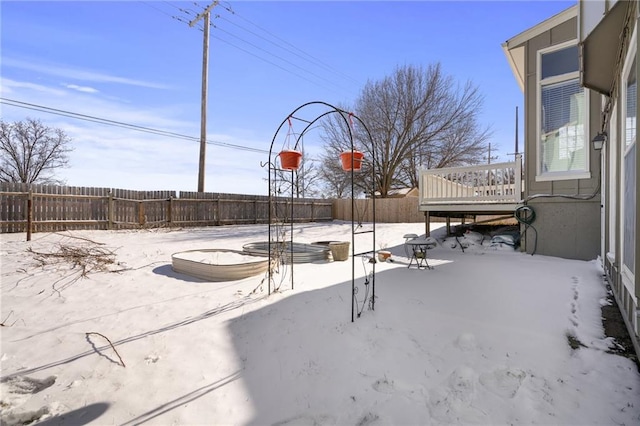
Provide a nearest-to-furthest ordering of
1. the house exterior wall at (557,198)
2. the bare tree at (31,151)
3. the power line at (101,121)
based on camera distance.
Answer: the house exterior wall at (557,198) → the power line at (101,121) → the bare tree at (31,151)

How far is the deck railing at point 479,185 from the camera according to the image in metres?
6.38

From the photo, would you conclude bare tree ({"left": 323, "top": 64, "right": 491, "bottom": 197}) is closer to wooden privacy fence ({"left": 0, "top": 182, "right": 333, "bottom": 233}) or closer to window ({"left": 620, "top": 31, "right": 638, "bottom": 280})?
wooden privacy fence ({"left": 0, "top": 182, "right": 333, "bottom": 233})

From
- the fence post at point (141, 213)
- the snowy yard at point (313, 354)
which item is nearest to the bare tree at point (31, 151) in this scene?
the fence post at point (141, 213)

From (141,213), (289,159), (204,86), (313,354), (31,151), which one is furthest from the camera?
(31,151)

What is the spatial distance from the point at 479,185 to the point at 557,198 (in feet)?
4.67

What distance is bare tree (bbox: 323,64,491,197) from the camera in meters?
18.1

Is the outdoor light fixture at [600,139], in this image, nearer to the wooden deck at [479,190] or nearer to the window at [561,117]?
the window at [561,117]

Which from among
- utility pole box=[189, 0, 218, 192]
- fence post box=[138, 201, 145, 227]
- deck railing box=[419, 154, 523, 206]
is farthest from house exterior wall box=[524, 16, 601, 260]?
fence post box=[138, 201, 145, 227]

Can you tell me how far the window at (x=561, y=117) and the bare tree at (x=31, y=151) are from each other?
2392 centimetres

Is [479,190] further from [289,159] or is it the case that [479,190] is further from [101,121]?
[101,121]

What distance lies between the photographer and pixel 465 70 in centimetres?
1752

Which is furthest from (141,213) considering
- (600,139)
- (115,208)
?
(600,139)

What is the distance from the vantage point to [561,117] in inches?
231

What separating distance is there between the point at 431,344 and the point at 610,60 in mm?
3182
